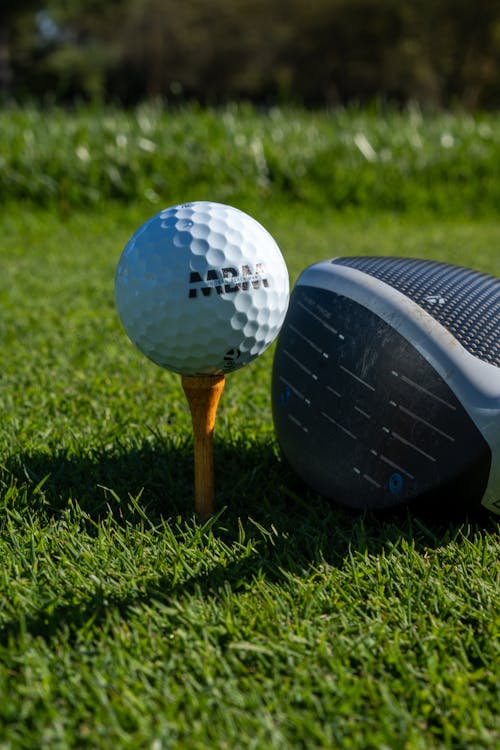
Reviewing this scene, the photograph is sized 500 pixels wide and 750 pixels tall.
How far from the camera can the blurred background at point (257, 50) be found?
3334 cm

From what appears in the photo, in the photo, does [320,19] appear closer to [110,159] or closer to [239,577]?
[110,159]

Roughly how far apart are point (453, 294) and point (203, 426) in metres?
0.78

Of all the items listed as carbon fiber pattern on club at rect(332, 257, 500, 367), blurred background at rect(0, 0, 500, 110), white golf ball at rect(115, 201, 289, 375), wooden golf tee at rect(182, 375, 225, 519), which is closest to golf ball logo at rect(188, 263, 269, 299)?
white golf ball at rect(115, 201, 289, 375)

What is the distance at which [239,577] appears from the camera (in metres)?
1.88

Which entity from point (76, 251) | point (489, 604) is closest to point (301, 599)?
point (489, 604)

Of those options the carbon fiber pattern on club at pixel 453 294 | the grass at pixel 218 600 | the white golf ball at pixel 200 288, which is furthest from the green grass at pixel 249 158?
the white golf ball at pixel 200 288

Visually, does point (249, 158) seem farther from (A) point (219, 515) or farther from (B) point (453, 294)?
(A) point (219, 515)

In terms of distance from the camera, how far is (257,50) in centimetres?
4172

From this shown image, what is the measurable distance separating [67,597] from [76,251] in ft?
16.5

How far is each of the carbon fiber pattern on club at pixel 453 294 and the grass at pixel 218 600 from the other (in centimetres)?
51

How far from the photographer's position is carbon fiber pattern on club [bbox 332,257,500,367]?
1990mm

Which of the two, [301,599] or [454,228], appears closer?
[301,599]

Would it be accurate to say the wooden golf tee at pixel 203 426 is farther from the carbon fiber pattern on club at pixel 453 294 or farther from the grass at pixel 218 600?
the carbon fiber pattern on club at pixel 453 294

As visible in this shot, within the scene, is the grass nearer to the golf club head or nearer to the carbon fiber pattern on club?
the golf club head
